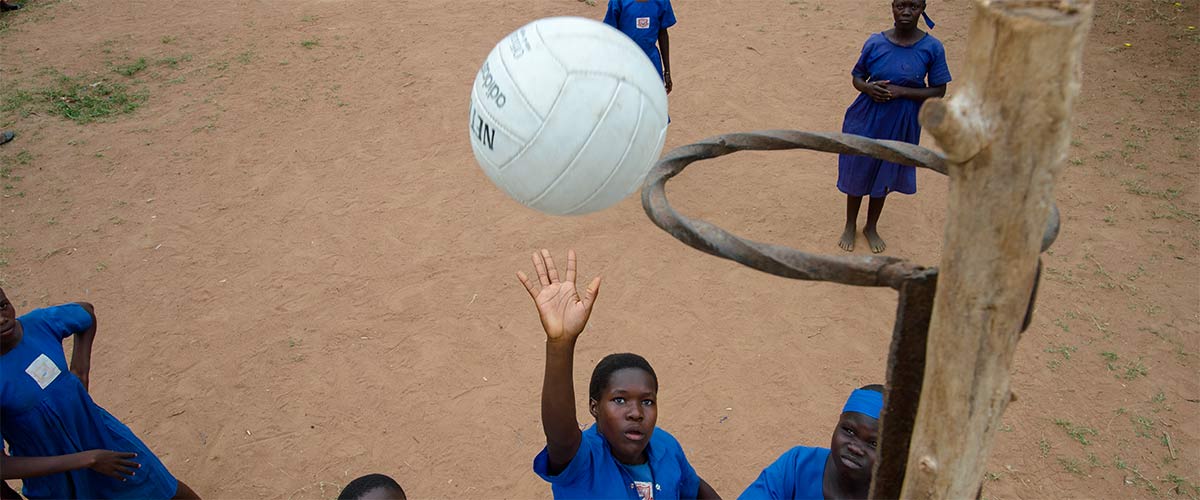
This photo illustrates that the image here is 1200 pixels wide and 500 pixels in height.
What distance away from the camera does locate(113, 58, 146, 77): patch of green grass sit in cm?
838

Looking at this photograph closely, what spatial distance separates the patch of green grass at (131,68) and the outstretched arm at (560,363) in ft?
25.6

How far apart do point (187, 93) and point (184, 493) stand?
541 cm

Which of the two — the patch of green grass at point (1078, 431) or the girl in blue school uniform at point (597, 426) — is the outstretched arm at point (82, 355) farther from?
the patch of green grass at point (1078, 431)

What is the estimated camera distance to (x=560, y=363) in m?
2.26

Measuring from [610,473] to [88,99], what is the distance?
759 centimetres

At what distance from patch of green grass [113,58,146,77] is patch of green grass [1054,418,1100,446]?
878 cm

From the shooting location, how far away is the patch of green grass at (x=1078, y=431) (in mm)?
4184

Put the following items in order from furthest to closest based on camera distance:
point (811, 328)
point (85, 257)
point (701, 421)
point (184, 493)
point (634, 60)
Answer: point (85, 257), point (811, 328), point (701, 421), point (184, 493), point (634, 60)

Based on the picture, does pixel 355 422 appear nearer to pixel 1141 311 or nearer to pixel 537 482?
pixel 537 482

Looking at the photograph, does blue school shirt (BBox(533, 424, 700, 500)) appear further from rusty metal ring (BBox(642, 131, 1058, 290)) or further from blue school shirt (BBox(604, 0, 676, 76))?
blue school shirt (BBox(604, 0, 676, 76))


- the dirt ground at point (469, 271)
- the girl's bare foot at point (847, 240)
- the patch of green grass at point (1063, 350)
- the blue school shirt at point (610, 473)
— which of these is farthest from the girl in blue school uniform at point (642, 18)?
the blue school shirt at point (610, 473)

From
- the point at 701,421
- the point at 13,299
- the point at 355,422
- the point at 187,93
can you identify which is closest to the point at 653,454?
the point at 701,421

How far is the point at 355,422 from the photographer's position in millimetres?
4422

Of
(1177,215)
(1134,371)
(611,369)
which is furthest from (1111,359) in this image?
(611,369)
